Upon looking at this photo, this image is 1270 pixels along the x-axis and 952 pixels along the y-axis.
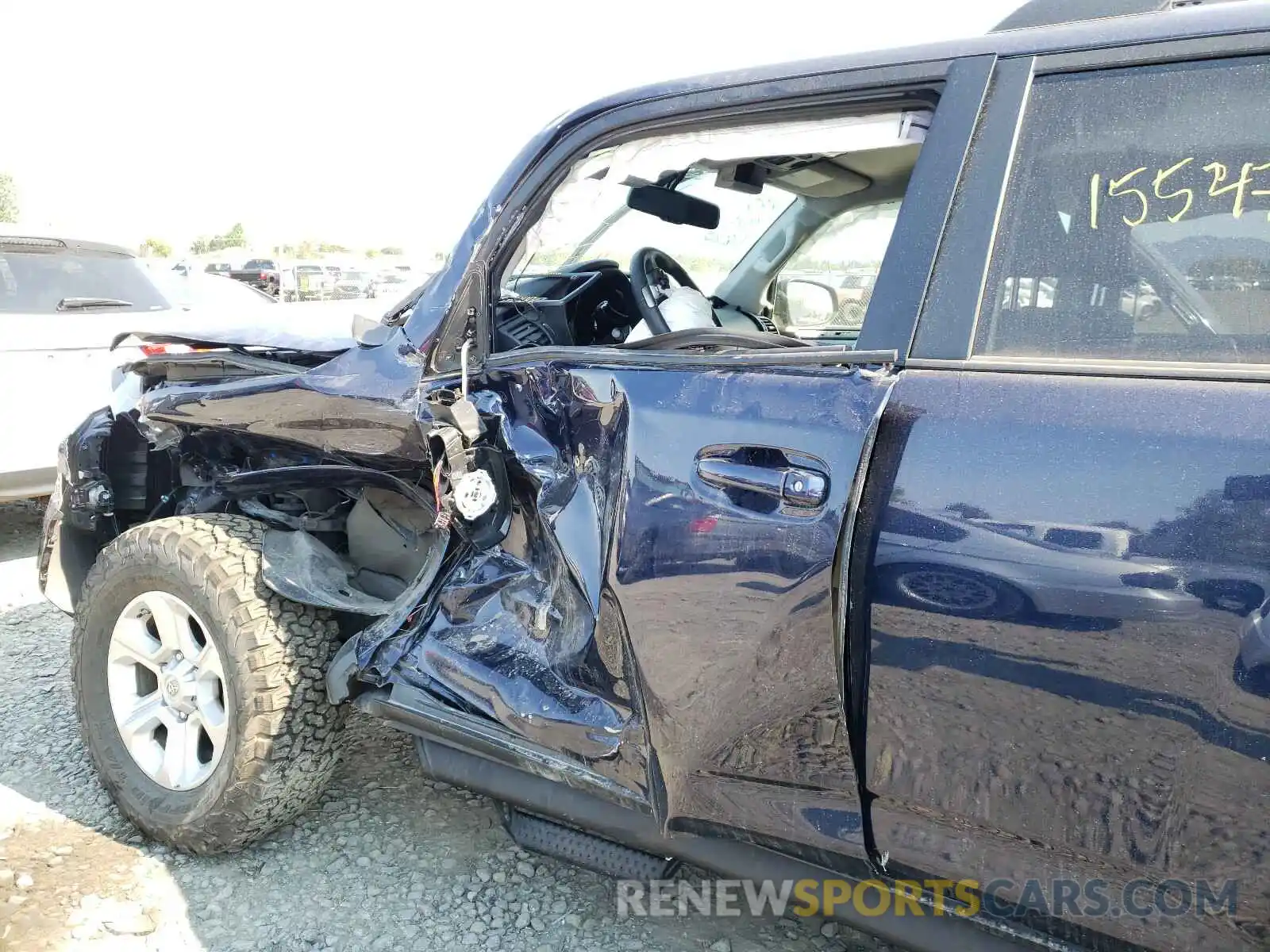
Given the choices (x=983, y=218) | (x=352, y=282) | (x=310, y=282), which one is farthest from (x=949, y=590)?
(x=310, y=282)

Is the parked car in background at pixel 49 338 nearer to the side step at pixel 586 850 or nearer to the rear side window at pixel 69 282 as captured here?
the rear side window at pixel 69 282

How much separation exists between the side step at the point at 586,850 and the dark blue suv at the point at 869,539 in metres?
0.01

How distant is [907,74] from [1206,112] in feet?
1.58

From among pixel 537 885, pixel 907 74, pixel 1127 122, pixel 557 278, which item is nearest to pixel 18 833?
pixel 537 885

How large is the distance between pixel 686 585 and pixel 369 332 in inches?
45.7

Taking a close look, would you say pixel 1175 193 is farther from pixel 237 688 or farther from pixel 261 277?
pixel 261 277

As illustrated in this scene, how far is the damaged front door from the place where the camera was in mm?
1515

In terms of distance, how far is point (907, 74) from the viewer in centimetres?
163

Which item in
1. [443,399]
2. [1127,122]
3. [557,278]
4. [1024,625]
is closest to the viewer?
[1024,625]

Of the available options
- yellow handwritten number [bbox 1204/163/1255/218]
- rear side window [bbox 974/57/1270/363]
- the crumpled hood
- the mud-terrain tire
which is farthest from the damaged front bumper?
yellow handwritten number [bbox 1204/163/1255/218]

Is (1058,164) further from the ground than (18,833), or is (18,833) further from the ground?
(1058,164)

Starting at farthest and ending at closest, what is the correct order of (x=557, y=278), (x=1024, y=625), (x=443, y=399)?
(x=557, y=278) → (x=443, y=399) → (x=1024, y=625)

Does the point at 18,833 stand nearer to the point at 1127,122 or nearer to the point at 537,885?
the point at 537,885

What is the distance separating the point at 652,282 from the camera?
274 centimetres
